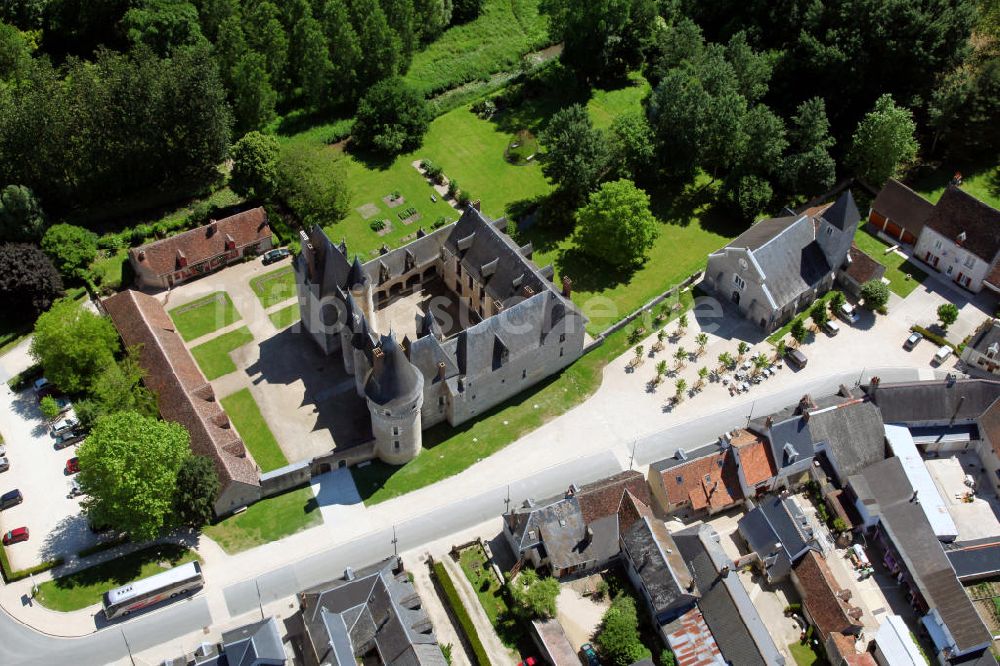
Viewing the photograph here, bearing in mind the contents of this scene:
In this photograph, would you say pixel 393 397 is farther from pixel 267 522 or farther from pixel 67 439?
pixel 67 439

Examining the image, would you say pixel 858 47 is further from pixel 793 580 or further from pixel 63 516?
pixel 63 516

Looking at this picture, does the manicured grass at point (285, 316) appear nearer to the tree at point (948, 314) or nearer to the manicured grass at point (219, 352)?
the manicured grass at point (219, 352)

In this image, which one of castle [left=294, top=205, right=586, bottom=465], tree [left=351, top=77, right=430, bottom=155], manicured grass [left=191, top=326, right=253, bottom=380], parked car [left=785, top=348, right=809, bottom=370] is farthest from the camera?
tree [left=351, top=77, right=430, bottom=155]

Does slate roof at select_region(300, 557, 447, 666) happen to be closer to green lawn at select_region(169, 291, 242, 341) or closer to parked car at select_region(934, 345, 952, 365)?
green lawn at select_region(169, 291, 242, 341)

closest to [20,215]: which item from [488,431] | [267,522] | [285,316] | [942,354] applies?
[285,316]

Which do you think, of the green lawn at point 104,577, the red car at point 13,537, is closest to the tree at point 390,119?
the green lawn at point 104,577

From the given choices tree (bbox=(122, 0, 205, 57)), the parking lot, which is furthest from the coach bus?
tree (bbox=(122, 0, 205, 57))

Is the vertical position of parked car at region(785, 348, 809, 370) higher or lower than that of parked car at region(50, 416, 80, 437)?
higher

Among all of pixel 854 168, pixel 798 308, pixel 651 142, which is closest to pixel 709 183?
pixel 651 142
